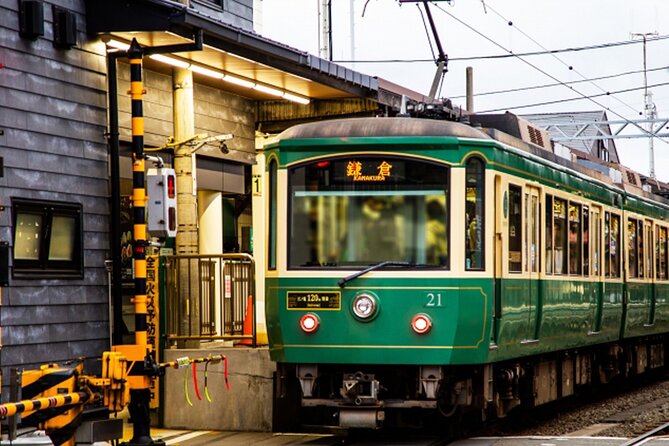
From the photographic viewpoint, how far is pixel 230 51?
15.7 meters

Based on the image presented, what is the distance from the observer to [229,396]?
14.1 meters

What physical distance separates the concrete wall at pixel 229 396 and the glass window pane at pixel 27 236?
182cm

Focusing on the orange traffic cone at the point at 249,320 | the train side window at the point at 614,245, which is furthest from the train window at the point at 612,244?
the orange traffic cone at the point at 249,320

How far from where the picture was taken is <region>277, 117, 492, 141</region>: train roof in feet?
40.7

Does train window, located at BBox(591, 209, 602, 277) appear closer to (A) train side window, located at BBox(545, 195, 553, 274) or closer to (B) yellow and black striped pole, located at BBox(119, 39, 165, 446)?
(A) train side window, located at BBox(545, 195, 553, 274)

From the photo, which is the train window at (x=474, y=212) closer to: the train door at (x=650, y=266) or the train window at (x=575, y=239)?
the train window at (x=575, y=239)

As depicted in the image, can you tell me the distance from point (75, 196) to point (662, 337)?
41.8 ft

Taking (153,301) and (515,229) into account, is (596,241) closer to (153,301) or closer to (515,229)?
(515,229)

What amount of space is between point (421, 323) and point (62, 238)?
3.93m

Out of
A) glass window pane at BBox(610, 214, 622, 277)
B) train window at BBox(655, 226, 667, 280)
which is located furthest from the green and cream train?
train window at BBox(655, 226, 667, 280)

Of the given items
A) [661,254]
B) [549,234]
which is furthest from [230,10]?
[661,254]

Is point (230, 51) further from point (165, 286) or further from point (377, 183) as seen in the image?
point (377, 183)

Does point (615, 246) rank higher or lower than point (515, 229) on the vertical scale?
lower

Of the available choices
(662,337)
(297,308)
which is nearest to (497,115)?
(297,308)
